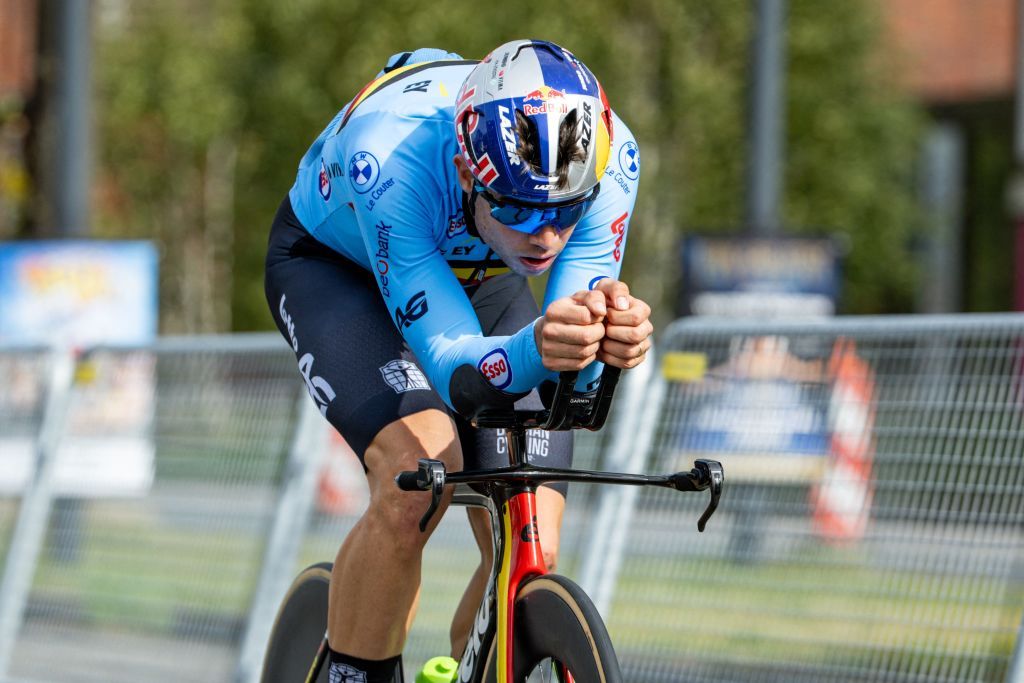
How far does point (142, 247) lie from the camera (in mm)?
12680

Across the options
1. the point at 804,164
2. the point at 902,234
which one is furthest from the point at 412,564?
the point at 902,234

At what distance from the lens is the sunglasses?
3.50m

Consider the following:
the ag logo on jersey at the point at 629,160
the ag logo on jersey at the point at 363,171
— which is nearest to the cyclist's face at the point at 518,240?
the ag logo on jersey at the point at 363,171

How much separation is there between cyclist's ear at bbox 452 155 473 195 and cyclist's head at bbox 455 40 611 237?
90 mm

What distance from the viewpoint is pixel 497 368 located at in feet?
11.3

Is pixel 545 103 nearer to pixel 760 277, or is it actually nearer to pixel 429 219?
pixel 429 219

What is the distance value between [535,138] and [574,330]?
1.58 feet

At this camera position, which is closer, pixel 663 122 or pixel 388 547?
pixel 388 547

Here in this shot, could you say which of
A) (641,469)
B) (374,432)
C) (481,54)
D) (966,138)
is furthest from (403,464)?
(966,138)

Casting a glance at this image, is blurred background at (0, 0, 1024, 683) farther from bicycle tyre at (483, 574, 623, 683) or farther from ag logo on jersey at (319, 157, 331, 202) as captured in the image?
bicycle tyre at (483, 574, 623, 683)

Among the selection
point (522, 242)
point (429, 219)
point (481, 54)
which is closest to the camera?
point (522, 242)

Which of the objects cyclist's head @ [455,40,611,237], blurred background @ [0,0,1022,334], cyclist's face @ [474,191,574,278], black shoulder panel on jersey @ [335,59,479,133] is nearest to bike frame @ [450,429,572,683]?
cyclist's face @ [474,191,574,278]

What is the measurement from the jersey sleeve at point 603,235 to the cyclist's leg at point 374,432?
1.44 feet

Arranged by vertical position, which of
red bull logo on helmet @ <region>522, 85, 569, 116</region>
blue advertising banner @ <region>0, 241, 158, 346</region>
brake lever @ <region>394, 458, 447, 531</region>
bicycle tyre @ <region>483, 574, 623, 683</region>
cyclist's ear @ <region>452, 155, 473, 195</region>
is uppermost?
blue advertising banner @ <region>0, 241, 158, 346</region>
